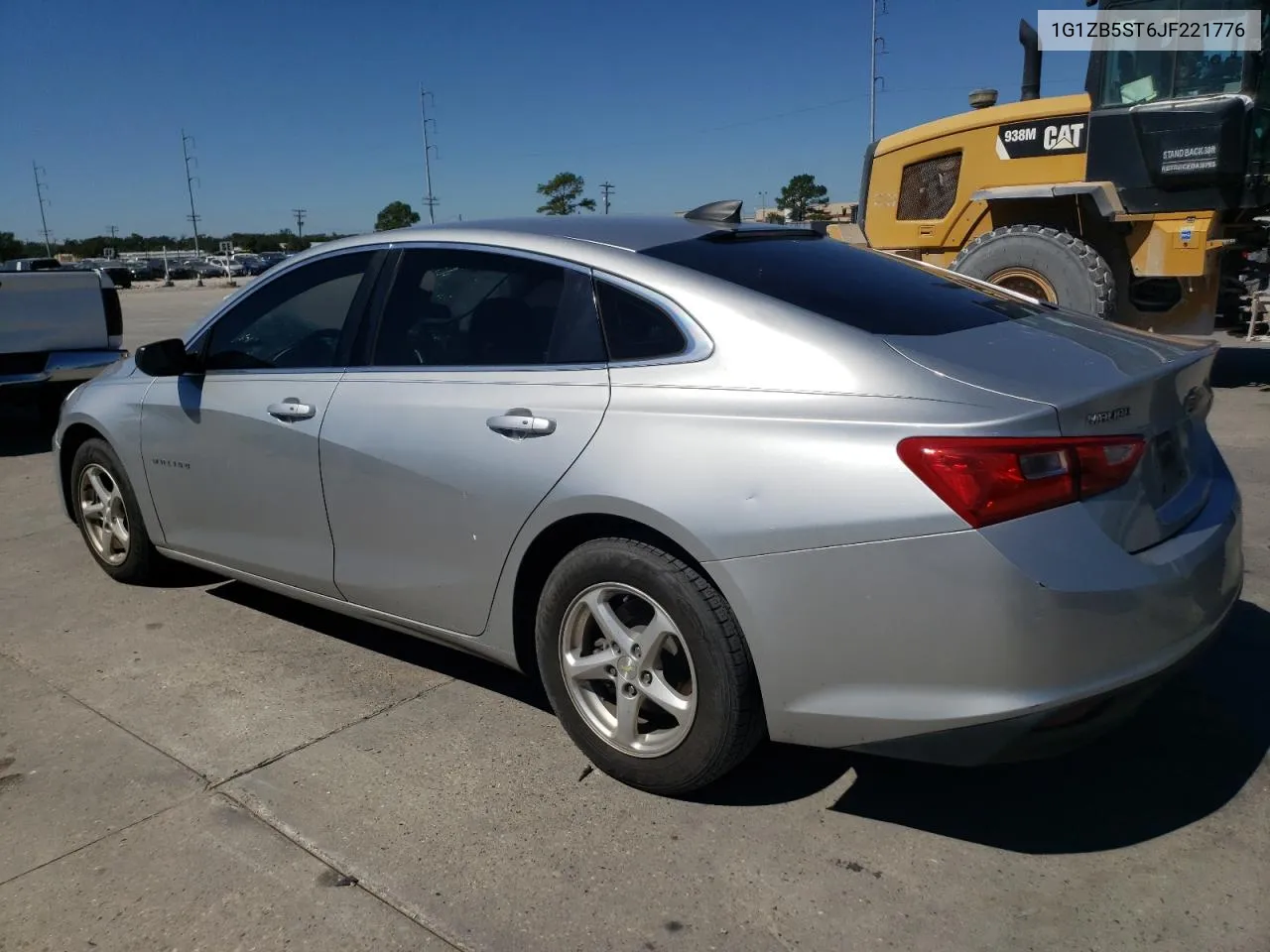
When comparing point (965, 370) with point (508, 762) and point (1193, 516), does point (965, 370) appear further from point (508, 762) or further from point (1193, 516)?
point (508, 762)

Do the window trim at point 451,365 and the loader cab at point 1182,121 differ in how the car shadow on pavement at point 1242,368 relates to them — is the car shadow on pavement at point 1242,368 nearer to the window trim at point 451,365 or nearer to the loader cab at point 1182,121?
the loader cab at point 1182,121

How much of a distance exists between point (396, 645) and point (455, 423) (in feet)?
4.44

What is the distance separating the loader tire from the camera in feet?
28.8

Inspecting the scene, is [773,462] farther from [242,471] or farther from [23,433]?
[23,433]

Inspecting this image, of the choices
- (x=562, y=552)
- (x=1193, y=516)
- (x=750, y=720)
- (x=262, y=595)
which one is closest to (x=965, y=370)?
(x=1193, y=516)

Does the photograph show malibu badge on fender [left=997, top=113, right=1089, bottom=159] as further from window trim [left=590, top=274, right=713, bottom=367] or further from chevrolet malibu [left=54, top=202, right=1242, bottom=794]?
window trim [left=590, top=274, right=713, bottom=367]

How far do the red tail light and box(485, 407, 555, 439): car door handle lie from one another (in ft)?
3.51

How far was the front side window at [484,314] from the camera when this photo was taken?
3.13 metres

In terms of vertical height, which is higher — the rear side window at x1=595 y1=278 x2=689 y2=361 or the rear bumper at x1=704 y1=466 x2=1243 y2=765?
the rear side window at x1=595 y1=278 x2=689 y2=361

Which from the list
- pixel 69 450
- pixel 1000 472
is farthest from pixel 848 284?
pixel 69 450

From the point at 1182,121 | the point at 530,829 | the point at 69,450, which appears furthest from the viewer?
the point at 1182,121

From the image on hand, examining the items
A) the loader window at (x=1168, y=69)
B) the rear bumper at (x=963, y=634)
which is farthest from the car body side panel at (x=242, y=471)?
the loader window at (x=1168, y=69)

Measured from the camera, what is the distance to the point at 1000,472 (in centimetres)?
233

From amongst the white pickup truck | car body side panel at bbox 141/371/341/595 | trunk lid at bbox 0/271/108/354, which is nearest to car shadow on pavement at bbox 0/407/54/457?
the white pickup truck
